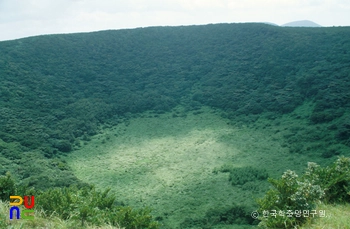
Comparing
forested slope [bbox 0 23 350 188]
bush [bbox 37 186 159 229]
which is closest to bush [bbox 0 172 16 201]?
bush [bbox 37 186 159 229]

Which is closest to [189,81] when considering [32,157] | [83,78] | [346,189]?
[83,78]

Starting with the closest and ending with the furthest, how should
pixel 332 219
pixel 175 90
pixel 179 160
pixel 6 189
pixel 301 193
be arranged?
pixel 332 219 → pixel 301 193 → pixel 6 189 → pixel 179 160 → pixel 175 90

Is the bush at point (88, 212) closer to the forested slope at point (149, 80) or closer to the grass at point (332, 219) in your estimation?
the grass at point (332, 219)

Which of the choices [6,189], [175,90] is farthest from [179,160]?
[175,90]

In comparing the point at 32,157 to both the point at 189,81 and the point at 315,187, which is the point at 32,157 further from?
the point at 189,81

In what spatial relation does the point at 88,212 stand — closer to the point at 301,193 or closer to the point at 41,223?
the point at 41,223

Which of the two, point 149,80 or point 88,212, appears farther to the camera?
point 149,80
